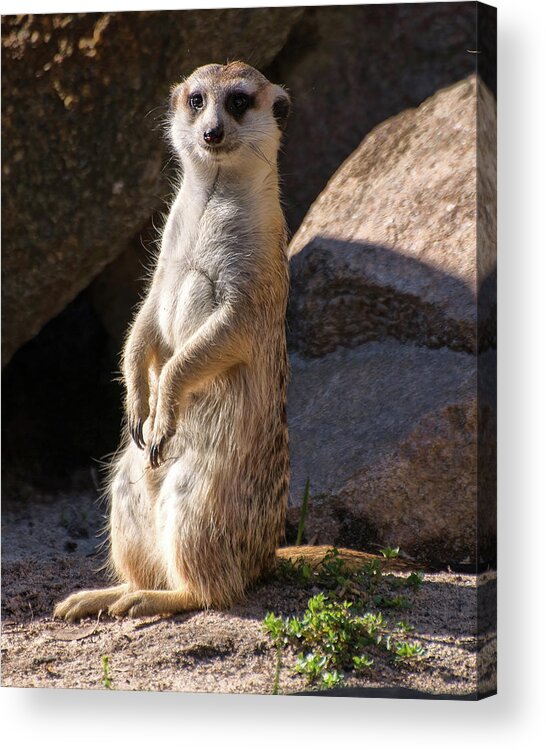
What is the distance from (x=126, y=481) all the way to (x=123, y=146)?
1416 millimetres

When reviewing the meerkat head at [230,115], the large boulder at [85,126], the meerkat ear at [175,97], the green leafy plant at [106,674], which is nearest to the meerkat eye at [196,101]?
the meerkat head at [230,115]

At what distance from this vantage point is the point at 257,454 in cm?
443

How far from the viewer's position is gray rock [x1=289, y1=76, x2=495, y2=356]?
4340 millimetres

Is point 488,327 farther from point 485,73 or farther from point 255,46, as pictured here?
point 255,46

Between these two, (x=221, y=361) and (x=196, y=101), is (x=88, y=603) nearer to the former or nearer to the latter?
(x=221, y=361)

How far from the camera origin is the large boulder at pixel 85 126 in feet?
16.0

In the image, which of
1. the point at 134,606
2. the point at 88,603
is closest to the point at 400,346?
the point at 134,606

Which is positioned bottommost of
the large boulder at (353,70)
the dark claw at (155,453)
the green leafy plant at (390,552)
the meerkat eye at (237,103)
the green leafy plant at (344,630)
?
the green leafy plant at (344,630)

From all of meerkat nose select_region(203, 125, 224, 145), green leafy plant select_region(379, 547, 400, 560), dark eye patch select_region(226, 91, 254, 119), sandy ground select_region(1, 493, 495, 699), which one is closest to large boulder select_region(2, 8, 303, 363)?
dark eye patch select_region(226, 91, 254, 119)

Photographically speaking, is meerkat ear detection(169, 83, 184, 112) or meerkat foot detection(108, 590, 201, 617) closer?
meerkat foot detection(108, 590, 201, 617)

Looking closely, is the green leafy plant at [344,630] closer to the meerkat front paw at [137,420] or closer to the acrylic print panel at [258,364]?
the acrylic print panel at [258,364]

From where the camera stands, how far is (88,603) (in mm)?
4570

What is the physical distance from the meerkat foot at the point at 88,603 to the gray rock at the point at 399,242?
123 centimetres

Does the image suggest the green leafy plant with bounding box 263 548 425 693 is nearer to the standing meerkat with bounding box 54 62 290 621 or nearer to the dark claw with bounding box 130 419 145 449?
the standing meerkat with bounding box 54 62 290 621
